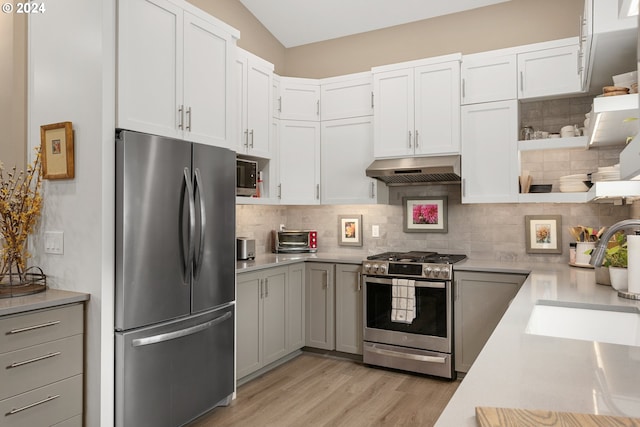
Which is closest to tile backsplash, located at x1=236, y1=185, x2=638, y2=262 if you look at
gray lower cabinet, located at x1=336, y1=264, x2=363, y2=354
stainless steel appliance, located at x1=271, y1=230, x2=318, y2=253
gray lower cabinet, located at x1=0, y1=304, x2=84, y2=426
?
stainless steel appliance, located at x1=271, y1=230, x2=318, y2=253

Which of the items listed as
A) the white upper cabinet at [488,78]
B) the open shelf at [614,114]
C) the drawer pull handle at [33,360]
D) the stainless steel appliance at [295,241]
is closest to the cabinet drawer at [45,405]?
the drawer pull handle at [33,360]

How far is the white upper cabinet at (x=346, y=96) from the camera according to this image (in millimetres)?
4215

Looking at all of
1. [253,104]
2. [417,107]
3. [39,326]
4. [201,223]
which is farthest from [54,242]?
[417,107]

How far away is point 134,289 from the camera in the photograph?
7.61ft

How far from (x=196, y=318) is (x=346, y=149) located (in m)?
2.31

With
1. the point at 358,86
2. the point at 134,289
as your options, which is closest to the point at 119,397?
the point at 134,289

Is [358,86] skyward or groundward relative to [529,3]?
groundward

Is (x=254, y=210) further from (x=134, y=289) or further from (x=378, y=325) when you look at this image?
(x=134, y=289)

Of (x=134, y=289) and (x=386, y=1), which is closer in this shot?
(x=134, y=289)

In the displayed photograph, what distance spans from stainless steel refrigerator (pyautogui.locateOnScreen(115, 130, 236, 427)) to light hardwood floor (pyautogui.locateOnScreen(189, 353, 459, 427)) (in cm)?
27

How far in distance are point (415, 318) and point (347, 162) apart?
1622 mm

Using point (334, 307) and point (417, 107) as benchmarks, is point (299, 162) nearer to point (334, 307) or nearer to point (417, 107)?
point (417, 107)

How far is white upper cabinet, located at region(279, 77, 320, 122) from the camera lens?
4336mm

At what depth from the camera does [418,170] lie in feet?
12.3
